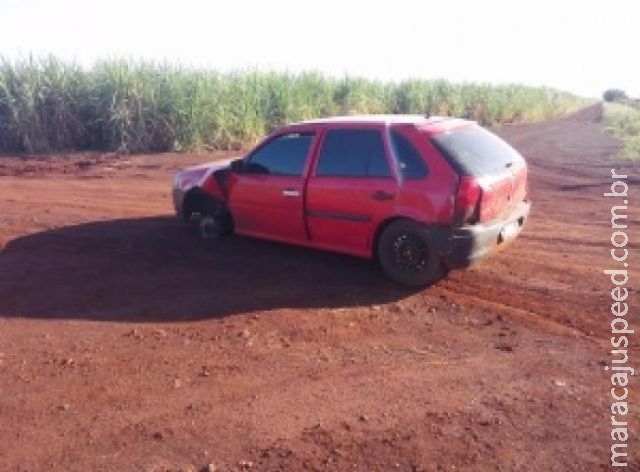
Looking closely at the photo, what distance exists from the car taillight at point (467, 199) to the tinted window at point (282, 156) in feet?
5.56

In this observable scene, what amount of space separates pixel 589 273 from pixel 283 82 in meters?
14.2

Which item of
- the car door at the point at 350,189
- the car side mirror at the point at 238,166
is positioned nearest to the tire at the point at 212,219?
the car side mirror at the point at 238,166

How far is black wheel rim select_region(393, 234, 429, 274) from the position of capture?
19.7 feet

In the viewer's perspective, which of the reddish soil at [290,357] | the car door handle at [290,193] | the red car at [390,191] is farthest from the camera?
the car door handle at [290,193]

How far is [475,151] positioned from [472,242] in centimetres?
88

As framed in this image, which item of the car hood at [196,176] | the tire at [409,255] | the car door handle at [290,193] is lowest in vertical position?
the tire at [409,255]

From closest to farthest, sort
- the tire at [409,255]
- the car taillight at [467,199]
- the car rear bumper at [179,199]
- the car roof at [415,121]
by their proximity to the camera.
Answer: the car taillight at [467,199], the tire at [409,255], the car roof at [415,121], the car rear bumper at [179,199]

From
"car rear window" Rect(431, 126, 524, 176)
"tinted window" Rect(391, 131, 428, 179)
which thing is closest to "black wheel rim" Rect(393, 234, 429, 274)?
"tinted window" Rect(391, 131, 428, 179)

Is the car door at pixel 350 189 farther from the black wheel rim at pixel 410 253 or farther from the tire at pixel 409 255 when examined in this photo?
the black wheel rim at pixel 410 253

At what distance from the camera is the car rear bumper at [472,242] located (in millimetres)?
5762

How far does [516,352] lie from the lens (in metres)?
4.95

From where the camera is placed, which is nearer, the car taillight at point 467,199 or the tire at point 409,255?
the car taillight at point 467,199

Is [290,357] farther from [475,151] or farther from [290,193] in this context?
[475,151]

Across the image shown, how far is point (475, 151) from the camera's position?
6094mm
